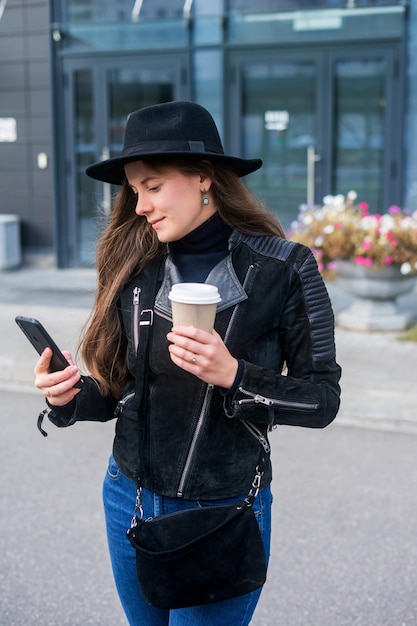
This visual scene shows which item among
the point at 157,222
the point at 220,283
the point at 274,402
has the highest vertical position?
the point at 157,222

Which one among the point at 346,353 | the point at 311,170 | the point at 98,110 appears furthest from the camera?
the point at 98,110

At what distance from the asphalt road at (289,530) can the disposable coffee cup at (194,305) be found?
6.90 feet

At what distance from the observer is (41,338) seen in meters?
1.88

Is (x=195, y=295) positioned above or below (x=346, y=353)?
above

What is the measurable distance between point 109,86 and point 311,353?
10.4m

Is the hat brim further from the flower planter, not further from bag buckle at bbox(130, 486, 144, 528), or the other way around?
the flower planter

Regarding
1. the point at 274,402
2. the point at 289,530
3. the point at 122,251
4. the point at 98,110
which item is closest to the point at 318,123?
the point at 98,110

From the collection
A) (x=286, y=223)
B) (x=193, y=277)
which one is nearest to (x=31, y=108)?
(x=286, y=223)

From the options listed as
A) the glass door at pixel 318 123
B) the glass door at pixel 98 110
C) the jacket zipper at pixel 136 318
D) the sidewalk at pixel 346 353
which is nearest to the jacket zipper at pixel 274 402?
the jacket zipper at pixel 136 318

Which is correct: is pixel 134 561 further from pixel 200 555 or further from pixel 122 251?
pixel 122 251

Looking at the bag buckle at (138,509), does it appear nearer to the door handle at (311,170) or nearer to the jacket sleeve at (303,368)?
the jacket sleeve at (303,368)

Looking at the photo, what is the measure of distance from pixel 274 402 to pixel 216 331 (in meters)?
0.21

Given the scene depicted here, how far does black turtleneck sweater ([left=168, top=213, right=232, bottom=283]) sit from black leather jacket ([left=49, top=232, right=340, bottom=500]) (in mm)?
29

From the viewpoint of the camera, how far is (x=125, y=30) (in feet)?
37.6
